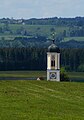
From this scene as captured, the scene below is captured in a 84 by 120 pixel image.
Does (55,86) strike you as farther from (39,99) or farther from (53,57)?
(53,57)

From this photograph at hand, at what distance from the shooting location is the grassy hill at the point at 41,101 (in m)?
33.8

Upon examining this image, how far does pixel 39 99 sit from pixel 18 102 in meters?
2.85

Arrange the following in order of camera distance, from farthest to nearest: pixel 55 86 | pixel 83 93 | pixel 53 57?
pixel 53 57 < pixel 55 86 < pixel 83 93

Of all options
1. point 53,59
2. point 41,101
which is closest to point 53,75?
point 53,59

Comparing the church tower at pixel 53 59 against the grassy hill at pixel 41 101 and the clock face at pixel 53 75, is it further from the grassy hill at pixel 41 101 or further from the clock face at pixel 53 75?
the grassy hill at pixel 41 101

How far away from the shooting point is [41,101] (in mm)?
39906

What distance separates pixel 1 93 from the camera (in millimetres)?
42688

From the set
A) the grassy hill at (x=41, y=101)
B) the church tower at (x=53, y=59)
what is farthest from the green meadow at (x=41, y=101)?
the church tower at (x=53, y=59)

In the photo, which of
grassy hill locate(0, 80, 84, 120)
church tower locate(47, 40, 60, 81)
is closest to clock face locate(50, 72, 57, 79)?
church tower locate(47, 40, 60, 81)

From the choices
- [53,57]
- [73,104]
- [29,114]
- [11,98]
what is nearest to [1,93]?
[11,98]

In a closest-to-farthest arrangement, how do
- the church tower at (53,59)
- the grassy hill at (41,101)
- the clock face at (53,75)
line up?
the grassy hill at (41,101)
the clock face at (53,75)
the church tower at (53,59)

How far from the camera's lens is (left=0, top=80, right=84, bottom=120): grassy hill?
33.8 m

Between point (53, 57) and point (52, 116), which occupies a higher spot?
point (52, 116)

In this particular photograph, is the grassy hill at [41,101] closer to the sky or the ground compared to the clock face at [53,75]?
closer to the sky
